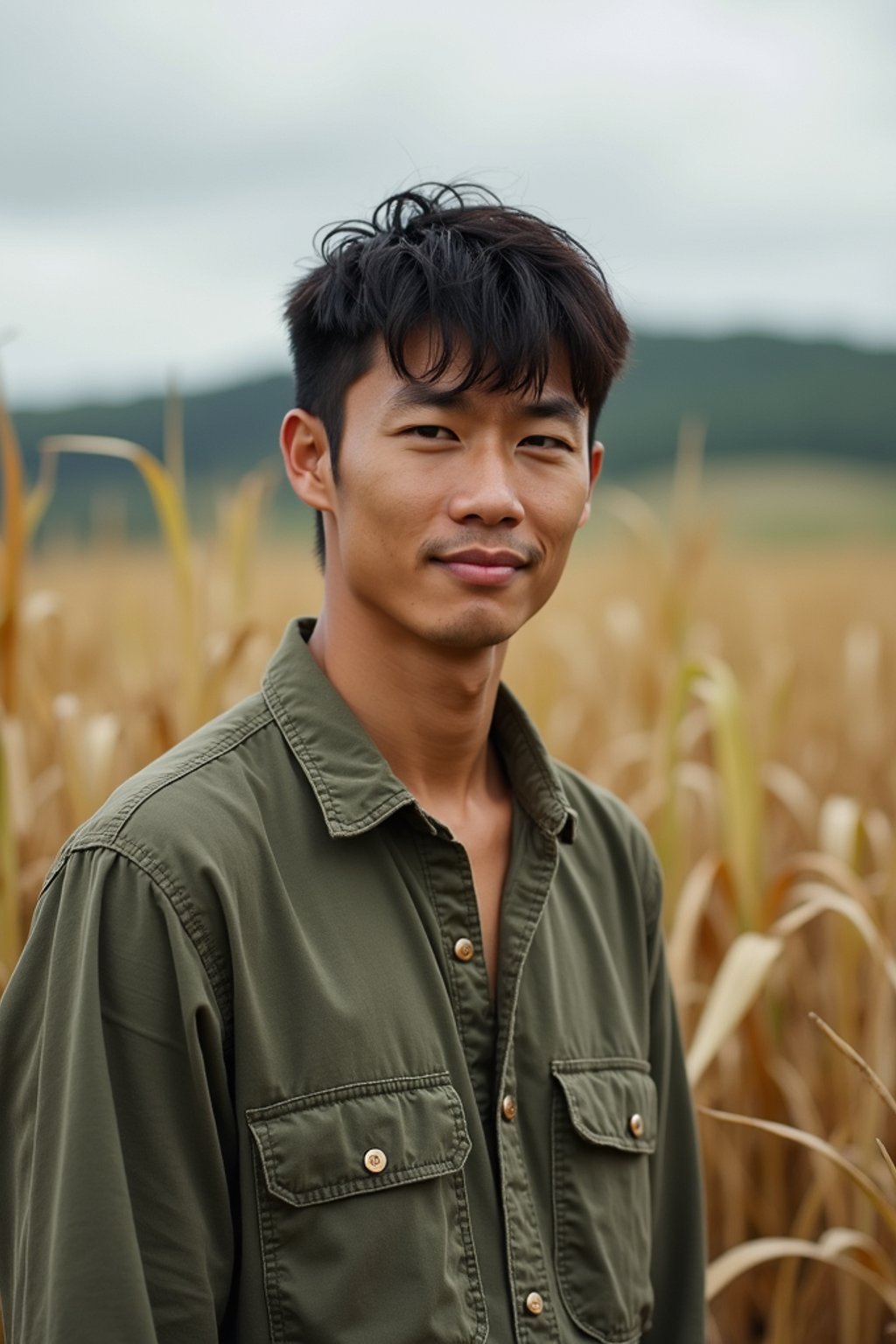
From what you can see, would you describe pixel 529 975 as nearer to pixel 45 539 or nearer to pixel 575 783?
pixel 575 783

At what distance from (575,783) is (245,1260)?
0.67 meters

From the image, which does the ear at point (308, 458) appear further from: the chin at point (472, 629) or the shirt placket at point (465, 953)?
the shirt placket at point (465, 953)

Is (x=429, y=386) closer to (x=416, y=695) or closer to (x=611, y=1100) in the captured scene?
(x=416, y=695)

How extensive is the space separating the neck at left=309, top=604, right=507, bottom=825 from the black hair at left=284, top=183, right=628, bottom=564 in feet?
0.57

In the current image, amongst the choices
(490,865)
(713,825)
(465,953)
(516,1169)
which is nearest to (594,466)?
(490,865)

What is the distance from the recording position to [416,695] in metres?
1.38

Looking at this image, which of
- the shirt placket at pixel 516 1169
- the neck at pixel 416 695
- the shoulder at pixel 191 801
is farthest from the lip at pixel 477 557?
the shirt placket at pixel 516 1169

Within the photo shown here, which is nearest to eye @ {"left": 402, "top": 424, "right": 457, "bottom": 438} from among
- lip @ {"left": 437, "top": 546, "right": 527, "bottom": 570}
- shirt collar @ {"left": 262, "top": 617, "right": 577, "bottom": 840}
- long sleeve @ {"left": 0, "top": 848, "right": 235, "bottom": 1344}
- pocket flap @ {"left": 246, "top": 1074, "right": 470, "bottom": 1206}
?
lip @ {"left": 437, "top": 546, "right": 527, "bottom": 570}

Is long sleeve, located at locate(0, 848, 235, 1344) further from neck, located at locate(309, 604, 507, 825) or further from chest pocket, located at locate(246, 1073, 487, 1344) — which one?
neck, located at locate(309, 604, 507, 825)

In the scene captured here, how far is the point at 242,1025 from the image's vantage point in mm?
1131

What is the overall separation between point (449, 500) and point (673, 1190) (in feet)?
2.96

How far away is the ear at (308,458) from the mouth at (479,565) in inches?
7.3

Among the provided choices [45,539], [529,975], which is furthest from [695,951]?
[45,539]

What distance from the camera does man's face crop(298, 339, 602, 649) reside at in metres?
1.27
